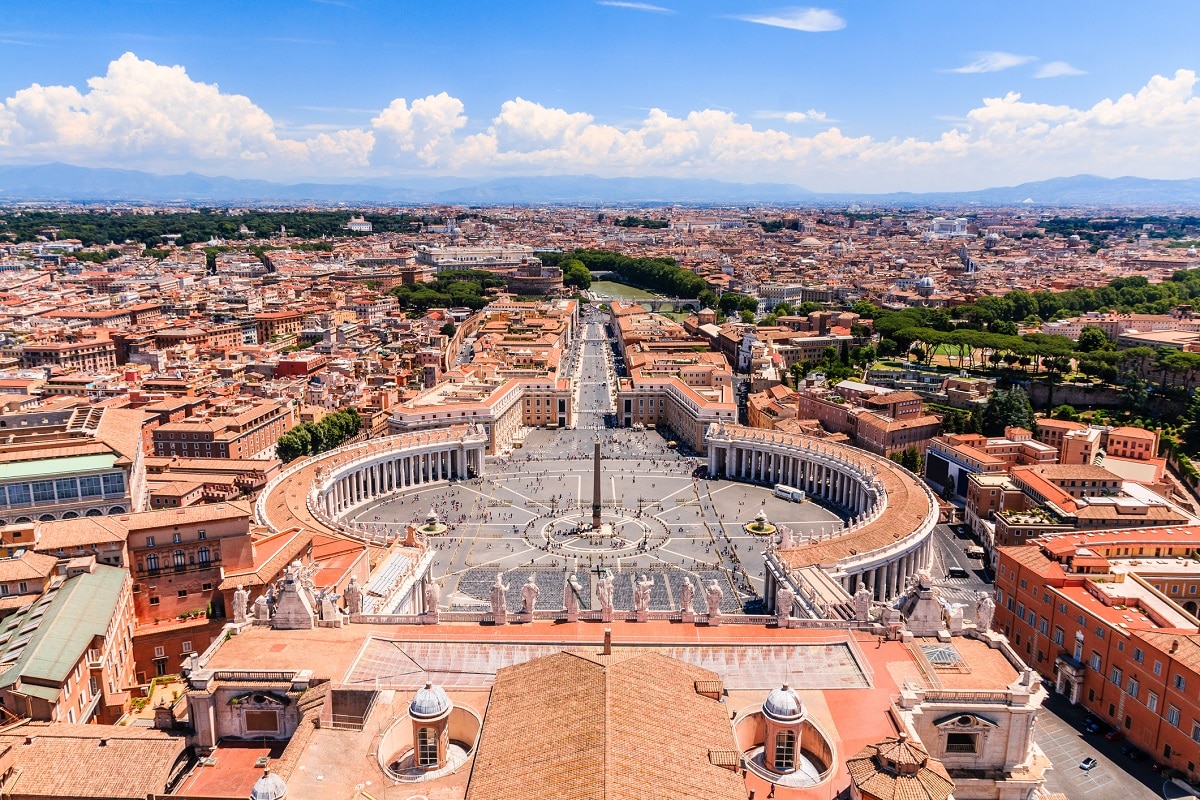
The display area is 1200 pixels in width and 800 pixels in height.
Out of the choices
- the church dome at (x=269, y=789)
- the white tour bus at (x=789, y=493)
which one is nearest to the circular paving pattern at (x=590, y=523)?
the white tour bus at (x=789, y=493)

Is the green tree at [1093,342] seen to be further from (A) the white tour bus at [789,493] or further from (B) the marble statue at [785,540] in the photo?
(B) the marble statue at [785,540]

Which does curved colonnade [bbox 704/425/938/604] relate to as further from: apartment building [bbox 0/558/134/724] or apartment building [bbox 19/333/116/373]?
apartment building [bbox 19/333/116/373]

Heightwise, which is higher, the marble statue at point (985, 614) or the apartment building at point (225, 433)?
the marble statue at point (985, 614)

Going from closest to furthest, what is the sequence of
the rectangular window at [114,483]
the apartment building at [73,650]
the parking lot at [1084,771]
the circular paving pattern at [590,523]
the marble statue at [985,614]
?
the apartment building at [73,650], the marble statue at [985,614], the parking lot at [1084,771], the rectangular window at [114,483], the circular paving pattern at [590,523]

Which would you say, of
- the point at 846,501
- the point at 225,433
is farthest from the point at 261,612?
the point at 846,501

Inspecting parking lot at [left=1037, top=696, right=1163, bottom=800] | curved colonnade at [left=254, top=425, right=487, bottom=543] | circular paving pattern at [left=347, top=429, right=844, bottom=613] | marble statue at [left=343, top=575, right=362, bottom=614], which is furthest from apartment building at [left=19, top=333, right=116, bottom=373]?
parking lot at [left=1037, top=696, right=1163, bottom=800]

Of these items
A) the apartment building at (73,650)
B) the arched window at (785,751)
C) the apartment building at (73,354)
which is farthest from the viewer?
the apartment building at (73,354)

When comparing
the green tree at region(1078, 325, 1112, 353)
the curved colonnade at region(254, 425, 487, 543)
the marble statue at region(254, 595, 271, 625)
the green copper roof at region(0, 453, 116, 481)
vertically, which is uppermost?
the green copper roof at region(0, 453, 116, 481)
